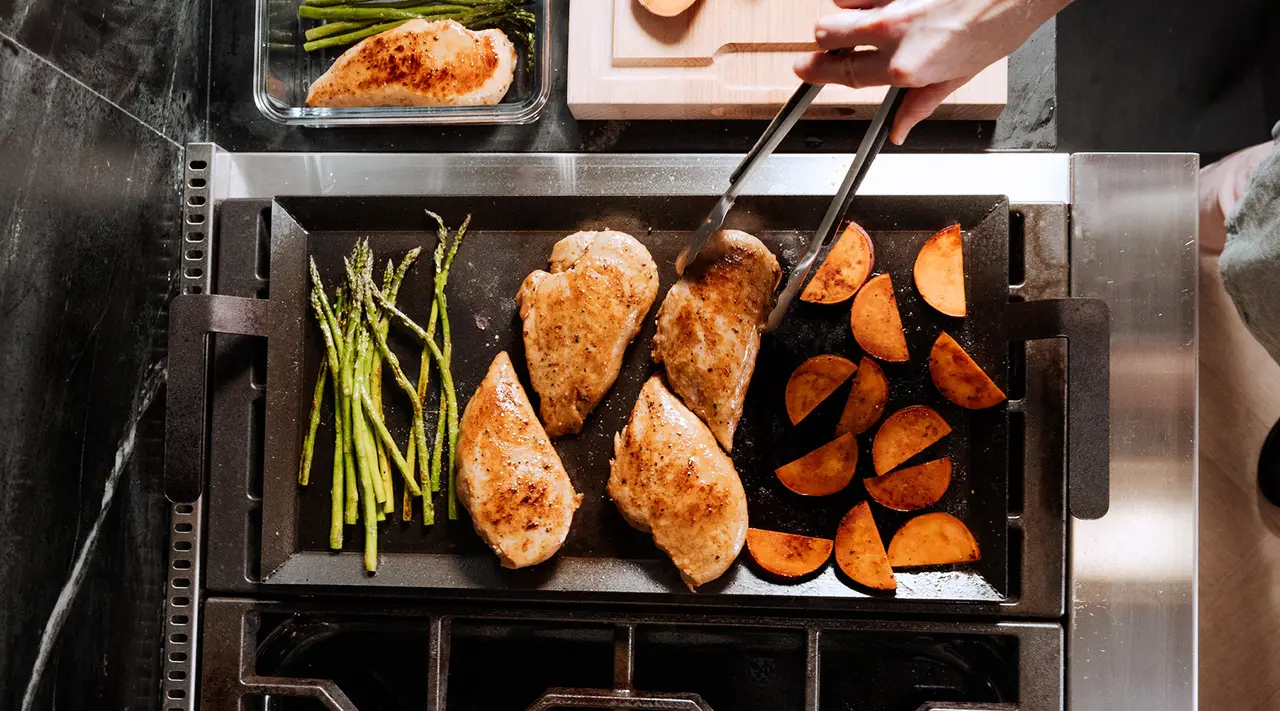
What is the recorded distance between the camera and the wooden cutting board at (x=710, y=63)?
2.07 m

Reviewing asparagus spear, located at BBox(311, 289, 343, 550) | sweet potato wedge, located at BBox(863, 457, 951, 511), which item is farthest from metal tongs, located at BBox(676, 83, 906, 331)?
asparagus spear, located at BBox(311, 289, 343, 550)

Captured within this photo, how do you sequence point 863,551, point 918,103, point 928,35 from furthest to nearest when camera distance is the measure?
point 863,551 < point 918,103 < point 928,35

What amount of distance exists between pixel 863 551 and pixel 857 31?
1293mm

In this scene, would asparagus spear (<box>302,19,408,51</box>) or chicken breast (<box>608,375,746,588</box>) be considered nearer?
chicken breast (<box>608,375,746,588</box>)

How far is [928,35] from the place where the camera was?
135 centimetres

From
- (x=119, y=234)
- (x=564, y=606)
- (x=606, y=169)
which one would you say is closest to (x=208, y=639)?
(x=564, y=606)

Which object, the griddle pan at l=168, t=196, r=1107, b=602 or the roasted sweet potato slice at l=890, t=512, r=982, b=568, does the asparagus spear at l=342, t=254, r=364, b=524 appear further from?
the roasted sweet potato slice at l=890, t=512, r=982, b=568

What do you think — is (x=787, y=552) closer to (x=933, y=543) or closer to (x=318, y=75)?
(x=933, y=543)

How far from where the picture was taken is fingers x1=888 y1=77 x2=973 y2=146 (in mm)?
1608

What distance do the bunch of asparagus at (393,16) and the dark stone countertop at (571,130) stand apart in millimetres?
137

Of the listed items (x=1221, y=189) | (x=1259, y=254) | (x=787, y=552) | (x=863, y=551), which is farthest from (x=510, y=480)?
(x=1221, y=189)

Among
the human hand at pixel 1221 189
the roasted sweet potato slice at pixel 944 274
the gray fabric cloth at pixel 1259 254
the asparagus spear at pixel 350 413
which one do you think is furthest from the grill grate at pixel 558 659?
the human hand at pixel 1221 189

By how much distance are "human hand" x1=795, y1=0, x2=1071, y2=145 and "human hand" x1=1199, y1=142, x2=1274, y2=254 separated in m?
1.32

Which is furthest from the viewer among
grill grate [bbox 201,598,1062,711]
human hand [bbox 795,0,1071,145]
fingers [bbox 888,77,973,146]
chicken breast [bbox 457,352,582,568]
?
grill grate [bbox 201,598,1062,711]
